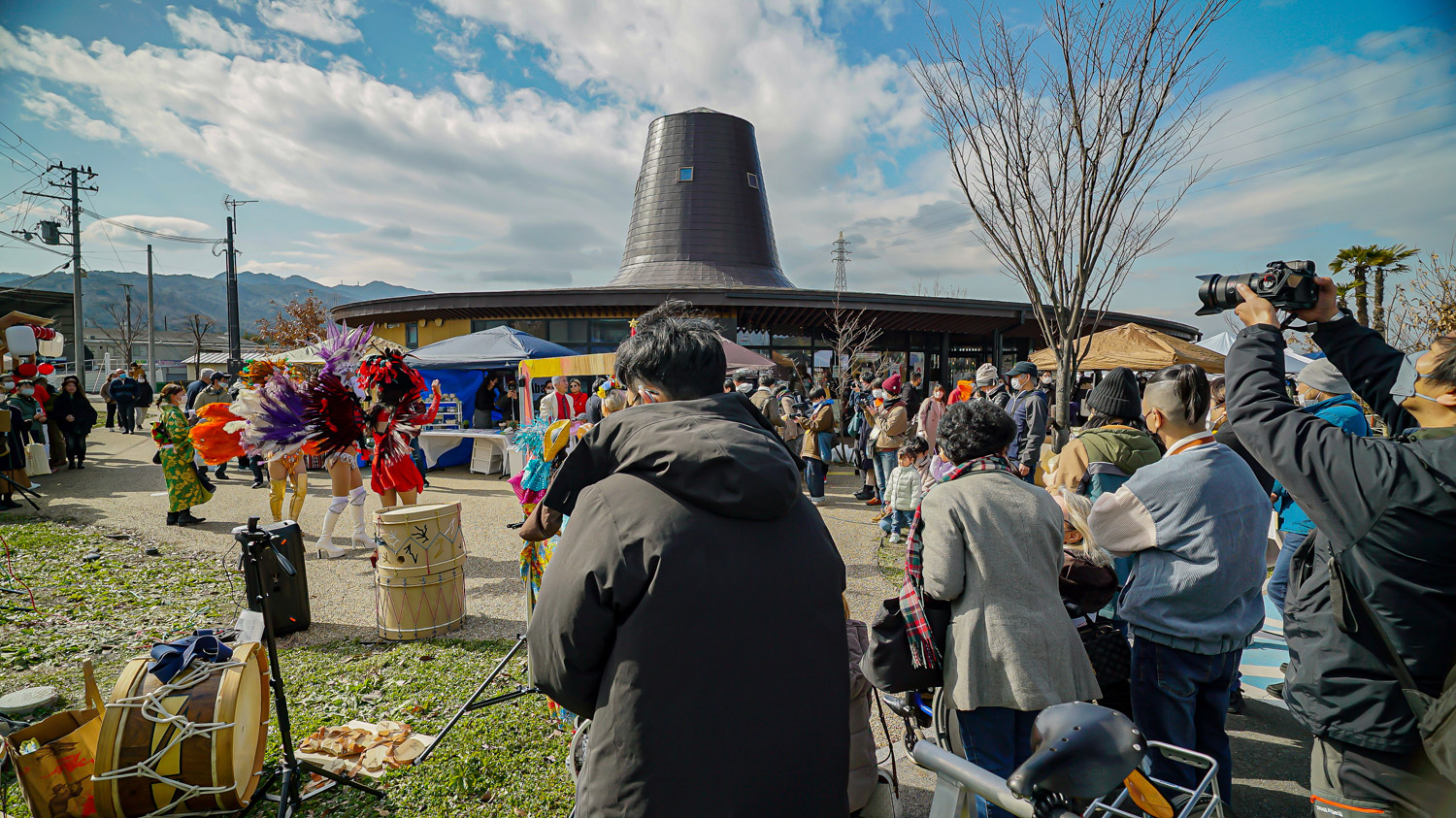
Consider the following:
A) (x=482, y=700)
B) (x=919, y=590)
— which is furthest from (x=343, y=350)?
(x=919, y=590)

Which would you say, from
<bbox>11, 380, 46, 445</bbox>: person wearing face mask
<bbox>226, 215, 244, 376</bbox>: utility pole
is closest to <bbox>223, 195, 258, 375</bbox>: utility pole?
<bbox>226, 215, 244, 376</bbox>: utility pole

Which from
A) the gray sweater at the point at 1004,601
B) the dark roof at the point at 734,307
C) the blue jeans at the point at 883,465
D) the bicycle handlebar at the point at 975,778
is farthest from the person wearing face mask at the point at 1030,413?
the dark roof at the point at 734,307

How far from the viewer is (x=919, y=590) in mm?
2393

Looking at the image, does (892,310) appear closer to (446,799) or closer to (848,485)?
(848,485)

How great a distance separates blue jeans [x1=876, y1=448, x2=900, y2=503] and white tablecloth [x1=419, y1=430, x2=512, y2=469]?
7038mm

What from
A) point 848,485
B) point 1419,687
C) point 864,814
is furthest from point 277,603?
point 848,485

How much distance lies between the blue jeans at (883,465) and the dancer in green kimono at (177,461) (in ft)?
29.4

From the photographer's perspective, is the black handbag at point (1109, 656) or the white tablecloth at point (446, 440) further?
the white tablecloth at point (446, 440)

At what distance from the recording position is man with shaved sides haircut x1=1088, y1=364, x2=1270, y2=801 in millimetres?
2449

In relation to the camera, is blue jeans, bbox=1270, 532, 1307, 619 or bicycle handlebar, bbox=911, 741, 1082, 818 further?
blue jeans, bbox=1270, 532, 1307, 619

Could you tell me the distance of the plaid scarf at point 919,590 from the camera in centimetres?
232

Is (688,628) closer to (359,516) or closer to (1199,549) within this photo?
(1199,549)

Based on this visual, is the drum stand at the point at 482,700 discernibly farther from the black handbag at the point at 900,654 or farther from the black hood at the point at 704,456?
the black hood at the point at 704,456

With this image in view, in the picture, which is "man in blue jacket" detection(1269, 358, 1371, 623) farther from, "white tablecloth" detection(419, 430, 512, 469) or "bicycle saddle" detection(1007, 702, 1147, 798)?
"white tablecloth" detection(419, 430, 512, 469)
